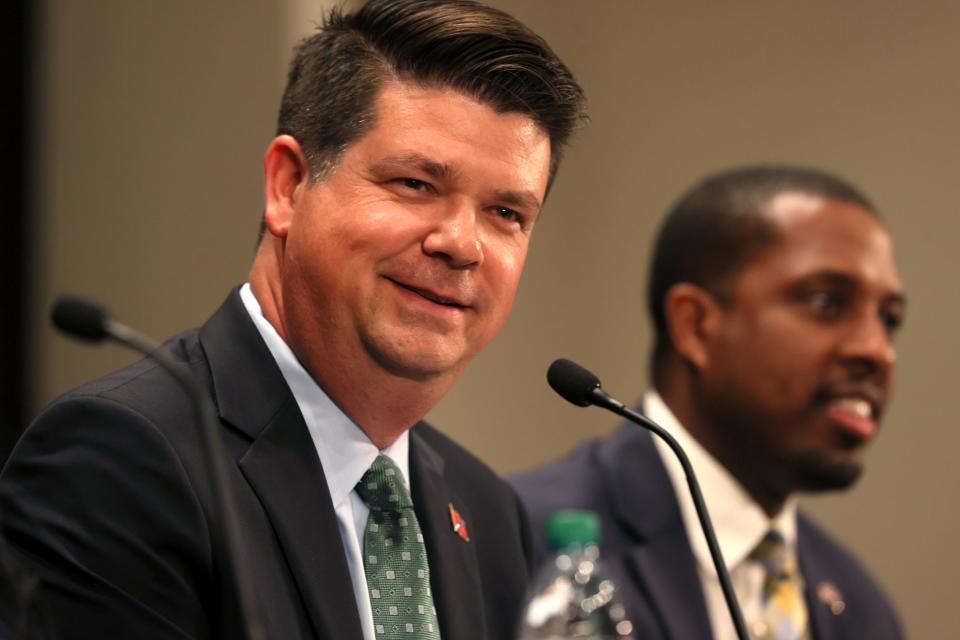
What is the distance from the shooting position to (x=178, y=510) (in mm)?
1694

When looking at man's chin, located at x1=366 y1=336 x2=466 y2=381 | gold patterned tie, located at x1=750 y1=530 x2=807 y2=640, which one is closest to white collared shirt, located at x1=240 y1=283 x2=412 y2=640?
man's chin, located at x1=366 y1=336 x2=466 y2=381

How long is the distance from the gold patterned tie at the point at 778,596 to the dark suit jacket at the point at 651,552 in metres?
0.09

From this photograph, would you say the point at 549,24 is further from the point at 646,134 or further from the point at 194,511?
the point at 194,511

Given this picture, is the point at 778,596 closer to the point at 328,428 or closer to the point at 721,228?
the point at 721,228

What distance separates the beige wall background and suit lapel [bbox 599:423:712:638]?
3.83 ft

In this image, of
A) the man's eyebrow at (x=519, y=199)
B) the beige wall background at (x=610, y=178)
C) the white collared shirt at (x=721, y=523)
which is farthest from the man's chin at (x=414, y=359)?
the beige wall background at (x=610, y=178)

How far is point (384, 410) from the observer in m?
2.01

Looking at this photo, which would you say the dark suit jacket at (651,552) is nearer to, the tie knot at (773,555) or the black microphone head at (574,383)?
the tie knot at (773,555)

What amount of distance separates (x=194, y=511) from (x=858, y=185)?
3.77 meters

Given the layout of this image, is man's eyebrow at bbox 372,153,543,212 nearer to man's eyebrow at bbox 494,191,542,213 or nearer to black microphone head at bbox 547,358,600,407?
man's eyebrow at bbox 494,191,542,213

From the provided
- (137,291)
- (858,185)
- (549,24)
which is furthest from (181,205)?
(858,185)

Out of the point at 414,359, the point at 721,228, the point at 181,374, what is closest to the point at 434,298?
the point at 414,359

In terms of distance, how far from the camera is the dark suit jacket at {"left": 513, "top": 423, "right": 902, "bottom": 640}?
295 cm

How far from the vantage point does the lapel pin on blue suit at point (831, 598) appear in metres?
A: 3.29
